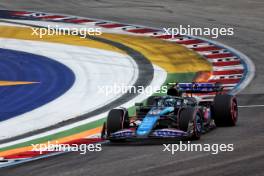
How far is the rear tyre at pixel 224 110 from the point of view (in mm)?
19641

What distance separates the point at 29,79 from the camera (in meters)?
27.2

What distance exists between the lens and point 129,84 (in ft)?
86.3

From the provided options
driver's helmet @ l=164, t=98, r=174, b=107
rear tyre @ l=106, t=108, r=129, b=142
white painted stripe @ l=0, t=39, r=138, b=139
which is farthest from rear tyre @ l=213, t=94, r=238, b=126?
white painted stripe @ l=0, t=39, r=138, b=139

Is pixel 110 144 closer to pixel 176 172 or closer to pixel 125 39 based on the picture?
pixel 176 172

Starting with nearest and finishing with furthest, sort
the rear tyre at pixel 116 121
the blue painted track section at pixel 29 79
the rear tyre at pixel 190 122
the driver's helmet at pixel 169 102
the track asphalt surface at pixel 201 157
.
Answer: the track asphalt surface at pixel 201 157
the rear tyre at pixel 190 122
the rear tyre at pixel 116 121
the driver's helmet at pixel 169 102
the blue painted track section at pixel 29 79

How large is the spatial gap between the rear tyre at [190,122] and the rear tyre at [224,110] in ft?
4.58

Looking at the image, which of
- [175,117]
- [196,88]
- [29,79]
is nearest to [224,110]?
[196,88]

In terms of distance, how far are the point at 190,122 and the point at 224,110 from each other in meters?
1.86

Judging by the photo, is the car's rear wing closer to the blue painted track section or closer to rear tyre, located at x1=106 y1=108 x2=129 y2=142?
rear tyre, located at x1=106 y1=108 x2=129 y2=142

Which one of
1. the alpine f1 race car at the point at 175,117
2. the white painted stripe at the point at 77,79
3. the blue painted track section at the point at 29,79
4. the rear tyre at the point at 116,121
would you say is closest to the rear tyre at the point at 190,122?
the alpine f1 race car at the point at 175,117

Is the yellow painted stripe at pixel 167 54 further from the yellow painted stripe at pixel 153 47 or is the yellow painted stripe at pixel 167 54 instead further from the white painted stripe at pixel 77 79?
the white painted stripe at pixel 77 79

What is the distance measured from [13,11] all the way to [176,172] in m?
25.7

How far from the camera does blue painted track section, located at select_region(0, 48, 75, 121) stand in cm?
2381

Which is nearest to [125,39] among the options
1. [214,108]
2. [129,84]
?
[129,84]
